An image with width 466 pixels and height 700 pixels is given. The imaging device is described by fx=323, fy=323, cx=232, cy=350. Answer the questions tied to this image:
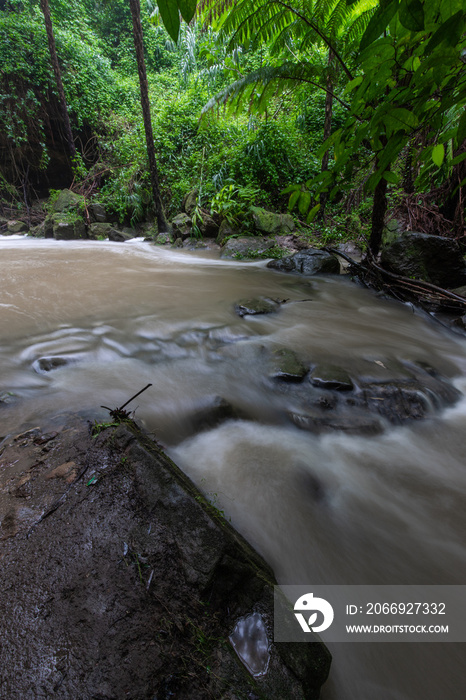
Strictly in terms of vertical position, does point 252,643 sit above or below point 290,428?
above

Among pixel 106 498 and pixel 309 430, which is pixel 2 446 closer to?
pixel 106 498

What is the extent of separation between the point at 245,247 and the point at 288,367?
4749 millimetres

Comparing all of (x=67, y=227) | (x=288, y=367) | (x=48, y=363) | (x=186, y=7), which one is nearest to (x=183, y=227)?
(x=67, y=227)

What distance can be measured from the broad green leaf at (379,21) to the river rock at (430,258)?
3.60 metres

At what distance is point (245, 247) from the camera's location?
21.9 feet

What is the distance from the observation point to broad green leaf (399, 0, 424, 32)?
0.65 metres

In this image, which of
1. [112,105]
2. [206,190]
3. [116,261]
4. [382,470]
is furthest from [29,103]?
[382,470]

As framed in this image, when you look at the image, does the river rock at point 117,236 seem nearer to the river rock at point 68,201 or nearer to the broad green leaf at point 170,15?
the river rock at point 68,201

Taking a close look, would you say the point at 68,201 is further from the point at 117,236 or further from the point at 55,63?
the point at 55,63

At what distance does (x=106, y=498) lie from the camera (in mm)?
1149

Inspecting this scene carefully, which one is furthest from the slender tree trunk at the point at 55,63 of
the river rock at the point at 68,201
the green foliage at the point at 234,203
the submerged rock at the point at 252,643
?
the submerged rock at the point at 252,643

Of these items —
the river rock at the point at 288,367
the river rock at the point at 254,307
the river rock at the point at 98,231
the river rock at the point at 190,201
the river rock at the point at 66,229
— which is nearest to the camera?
the river rock at the point at 288,367

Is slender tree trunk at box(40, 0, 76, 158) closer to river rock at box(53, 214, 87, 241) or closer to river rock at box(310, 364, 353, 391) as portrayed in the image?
river rock at box(53, 214, 87, 241)

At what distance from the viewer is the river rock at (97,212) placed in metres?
10.1
